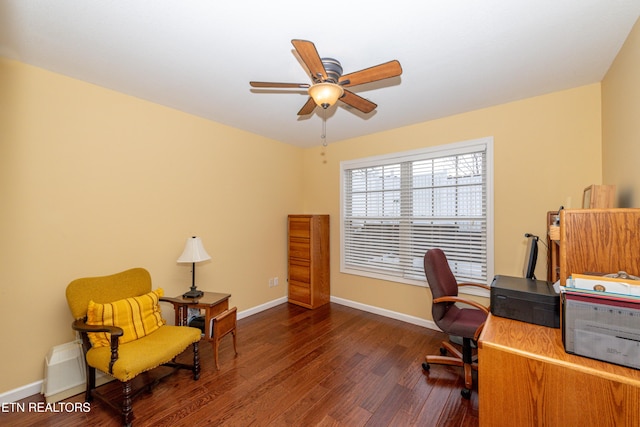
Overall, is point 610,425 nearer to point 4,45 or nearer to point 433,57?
point 433,57

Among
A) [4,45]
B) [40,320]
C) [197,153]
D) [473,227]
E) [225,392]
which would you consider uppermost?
[4,45]

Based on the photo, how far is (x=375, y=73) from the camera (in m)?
1.59

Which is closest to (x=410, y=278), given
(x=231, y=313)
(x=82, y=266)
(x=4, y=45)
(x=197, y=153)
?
(x=231, y=313)

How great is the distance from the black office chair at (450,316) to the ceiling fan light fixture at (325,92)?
1578 millimetres

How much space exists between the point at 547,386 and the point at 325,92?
1924 millimetres

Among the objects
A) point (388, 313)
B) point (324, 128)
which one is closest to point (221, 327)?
point (388, 313)

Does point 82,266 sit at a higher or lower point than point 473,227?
lower

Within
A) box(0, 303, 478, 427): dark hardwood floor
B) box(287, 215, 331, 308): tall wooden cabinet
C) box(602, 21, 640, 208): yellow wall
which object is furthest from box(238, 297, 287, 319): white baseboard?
box(602, 21, 640, 208): yellow wall

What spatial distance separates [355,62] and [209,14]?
1.03 metres

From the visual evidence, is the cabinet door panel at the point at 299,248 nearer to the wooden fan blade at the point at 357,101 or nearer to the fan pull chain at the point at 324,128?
the fan pull chain at the point at 324,128

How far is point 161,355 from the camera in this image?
184 cm

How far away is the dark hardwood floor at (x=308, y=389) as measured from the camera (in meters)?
1.75

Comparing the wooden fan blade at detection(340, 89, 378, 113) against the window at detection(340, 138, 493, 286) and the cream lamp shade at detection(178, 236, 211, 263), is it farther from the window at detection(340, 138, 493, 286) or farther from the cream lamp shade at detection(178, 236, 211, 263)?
the cream lamp shade at detection(178, 236, 211, 263)

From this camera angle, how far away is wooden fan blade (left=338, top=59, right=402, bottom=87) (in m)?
1.52
